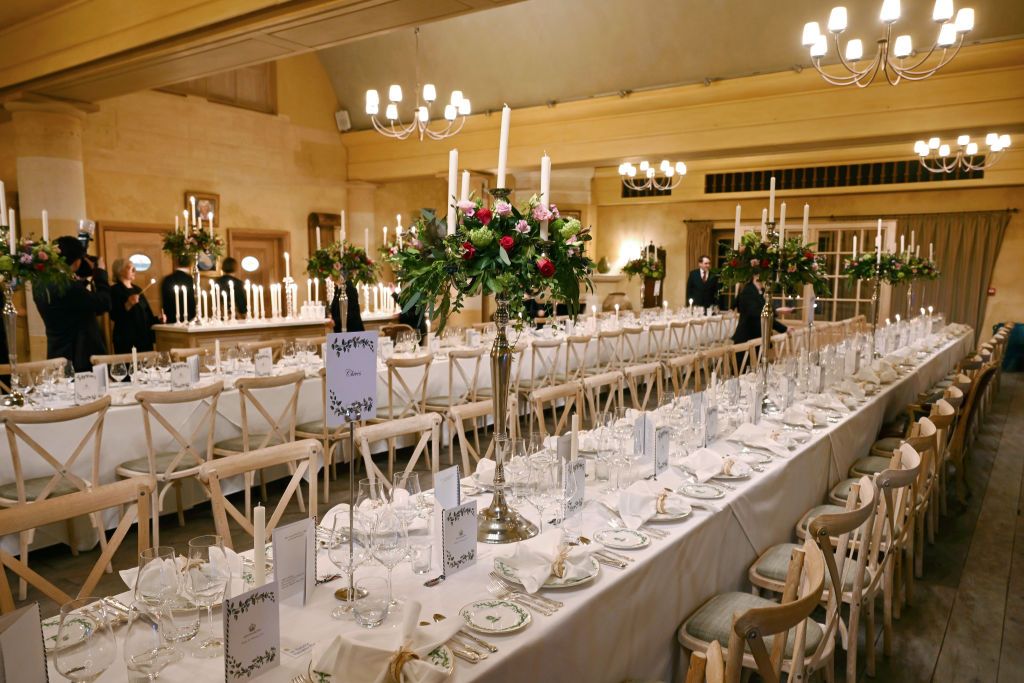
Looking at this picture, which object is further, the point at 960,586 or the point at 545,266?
the point at 960,586

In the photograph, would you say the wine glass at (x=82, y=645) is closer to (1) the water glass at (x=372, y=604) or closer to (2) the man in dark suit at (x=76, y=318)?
(1) the water glass at (x=372, y=604)

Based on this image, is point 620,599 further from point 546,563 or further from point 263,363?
point 263,363

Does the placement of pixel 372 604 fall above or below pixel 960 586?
above

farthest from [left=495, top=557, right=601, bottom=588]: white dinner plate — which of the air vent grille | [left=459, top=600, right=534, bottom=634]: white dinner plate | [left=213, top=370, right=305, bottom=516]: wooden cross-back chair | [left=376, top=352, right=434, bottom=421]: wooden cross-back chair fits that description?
the air vent grille

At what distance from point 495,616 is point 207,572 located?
71cm

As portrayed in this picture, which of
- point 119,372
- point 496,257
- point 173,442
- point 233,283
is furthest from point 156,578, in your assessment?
point 233,283

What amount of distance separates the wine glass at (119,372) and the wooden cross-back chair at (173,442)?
61 centimetres

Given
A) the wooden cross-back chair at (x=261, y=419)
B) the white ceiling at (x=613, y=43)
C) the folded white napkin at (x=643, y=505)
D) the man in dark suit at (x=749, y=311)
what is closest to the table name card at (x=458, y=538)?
the folded white napkin at (x=643, y=505)

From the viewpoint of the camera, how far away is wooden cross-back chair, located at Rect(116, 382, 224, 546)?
3805mm

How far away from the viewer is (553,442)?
3010 millimetres

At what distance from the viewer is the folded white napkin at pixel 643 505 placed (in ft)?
7.77

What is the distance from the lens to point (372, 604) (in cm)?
→ 169

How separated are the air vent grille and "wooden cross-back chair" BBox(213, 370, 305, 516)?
38.7ft

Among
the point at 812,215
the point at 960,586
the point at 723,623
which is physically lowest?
the point at 960,586
